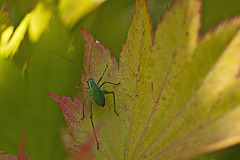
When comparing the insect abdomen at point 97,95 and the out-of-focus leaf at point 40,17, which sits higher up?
the out-of-focus leaf at point 40,17

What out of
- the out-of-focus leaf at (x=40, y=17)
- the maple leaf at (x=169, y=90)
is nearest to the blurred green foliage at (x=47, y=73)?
the out-of-focus leaf at (x=40, y=17)

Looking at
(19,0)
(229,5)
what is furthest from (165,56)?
(19,0)

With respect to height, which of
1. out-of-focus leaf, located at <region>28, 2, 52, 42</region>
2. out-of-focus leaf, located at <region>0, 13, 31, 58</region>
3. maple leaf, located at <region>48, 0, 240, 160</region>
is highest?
out-of-focus leaf, located at <region>28, 2, 52, 42</region>

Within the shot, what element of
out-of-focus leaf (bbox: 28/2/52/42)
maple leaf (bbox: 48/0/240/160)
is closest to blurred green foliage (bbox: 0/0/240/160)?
out-of-focus leaf (bbox: 28/2/52/42)

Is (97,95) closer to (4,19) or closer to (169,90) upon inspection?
(169,90)

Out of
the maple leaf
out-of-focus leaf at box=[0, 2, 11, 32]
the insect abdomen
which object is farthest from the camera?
out-of-focus leaf at box=[0, 2, 11, 32]

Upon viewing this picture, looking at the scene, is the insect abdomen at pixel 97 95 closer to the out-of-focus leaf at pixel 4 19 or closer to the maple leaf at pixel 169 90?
the maple leaf at pixel 169 90

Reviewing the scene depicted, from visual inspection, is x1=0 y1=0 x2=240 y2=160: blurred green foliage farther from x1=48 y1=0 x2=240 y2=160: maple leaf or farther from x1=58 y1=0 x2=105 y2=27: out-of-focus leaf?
x1=48 y1=0 x2=240 y2=160: maple leaf
